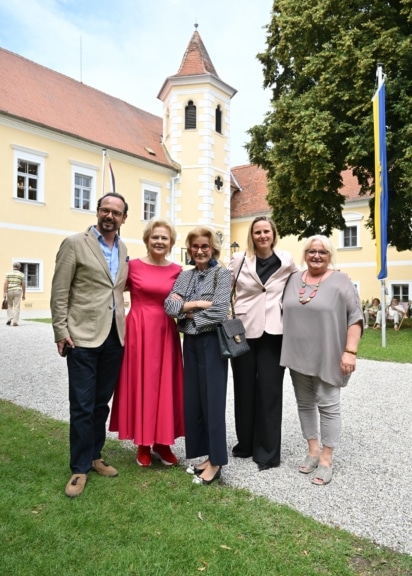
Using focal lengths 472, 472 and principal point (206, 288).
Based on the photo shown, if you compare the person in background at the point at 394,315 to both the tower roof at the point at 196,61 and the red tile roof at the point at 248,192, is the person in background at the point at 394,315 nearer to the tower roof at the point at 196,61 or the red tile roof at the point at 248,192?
the red tile roof at the point at 248,192

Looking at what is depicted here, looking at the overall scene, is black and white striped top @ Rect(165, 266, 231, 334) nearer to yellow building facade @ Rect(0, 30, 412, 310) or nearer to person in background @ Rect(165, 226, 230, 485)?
person in background @ Rect(165, 226, 230, 485)

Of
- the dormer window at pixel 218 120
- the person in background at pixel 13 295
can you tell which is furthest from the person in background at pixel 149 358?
the dormer window at pixel 218 120

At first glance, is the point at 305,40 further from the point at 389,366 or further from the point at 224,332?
the point at 224,332

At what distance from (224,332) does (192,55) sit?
26.9 metres

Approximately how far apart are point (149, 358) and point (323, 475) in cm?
155

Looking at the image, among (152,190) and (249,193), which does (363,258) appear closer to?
(249,193)

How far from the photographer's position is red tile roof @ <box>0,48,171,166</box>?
67.2ft

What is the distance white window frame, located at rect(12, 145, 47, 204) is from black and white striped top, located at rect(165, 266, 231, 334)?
17492 millimetres

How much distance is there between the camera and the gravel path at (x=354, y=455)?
2.95m

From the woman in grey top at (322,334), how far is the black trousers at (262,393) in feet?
0.47

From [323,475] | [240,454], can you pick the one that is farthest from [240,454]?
[323,475]

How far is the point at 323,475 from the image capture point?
3.48 m

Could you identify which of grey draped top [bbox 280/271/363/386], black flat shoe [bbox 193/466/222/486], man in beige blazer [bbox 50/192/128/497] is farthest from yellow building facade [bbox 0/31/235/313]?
black flat shoe [bbox 193/466/222/486]

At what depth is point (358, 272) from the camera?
2484 cm
